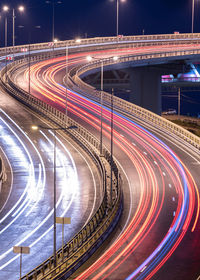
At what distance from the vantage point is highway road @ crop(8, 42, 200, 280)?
1642 inches

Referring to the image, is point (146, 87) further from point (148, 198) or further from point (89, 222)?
point (89, 222)

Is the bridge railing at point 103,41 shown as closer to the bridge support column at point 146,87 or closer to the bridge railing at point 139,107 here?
the bridge support column at point 146,87

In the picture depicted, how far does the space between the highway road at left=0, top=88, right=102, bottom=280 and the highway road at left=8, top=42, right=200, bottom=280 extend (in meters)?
4.15

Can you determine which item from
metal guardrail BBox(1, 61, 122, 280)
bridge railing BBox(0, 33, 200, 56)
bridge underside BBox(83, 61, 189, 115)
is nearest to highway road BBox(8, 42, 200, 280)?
metal guardrail BBox(1, 61, 122, 280)

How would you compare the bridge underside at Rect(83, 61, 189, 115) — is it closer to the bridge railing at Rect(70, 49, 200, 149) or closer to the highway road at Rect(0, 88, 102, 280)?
the bridge railing at Rect(70, 49, 200, 149)

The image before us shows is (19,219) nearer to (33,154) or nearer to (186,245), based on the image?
(186,245)

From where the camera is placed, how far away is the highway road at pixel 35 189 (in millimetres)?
47656

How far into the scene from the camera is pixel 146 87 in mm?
130625

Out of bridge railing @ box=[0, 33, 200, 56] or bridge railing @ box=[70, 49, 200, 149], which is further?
bridge railing @ box=[0, 33, 200, 56]

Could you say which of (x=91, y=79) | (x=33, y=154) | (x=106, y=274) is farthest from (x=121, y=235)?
(x=91, y=79)

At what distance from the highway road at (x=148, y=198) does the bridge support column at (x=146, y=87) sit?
86.5ft

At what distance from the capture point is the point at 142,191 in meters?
62.4

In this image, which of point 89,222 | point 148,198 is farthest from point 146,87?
point 89,222

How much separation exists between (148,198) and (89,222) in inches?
558
